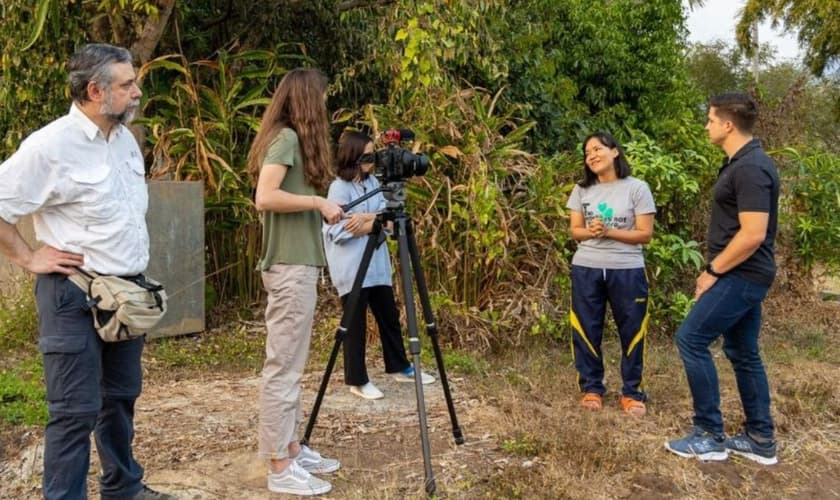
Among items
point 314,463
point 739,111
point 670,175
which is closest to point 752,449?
point 739,111

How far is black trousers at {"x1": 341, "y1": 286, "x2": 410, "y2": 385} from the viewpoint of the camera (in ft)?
15.4

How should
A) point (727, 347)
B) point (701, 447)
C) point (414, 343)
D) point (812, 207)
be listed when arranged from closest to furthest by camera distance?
1. point (414, 343)
2. point (701, 447)
3. point (727, 347)
4. point (812, 207)

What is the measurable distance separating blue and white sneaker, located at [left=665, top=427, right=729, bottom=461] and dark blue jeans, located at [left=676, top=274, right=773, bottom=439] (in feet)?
0.13

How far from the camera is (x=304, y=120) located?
3.20 m

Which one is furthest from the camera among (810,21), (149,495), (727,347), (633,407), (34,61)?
(810,21)

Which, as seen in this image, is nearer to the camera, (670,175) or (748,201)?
(748,201)

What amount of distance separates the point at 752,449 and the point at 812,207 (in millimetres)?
3835

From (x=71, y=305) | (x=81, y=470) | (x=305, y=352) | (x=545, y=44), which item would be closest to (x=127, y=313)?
(x=71, y=305)

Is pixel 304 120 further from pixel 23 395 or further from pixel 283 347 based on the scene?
pixel 23 395

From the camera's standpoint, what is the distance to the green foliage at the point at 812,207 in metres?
6.73

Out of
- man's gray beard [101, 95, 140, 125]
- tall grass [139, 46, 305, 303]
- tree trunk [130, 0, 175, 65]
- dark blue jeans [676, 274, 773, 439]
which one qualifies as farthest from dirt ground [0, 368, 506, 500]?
tree trunk [130, 0, 175, 65]

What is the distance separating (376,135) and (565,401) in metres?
2.59

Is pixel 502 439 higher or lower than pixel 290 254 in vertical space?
lower

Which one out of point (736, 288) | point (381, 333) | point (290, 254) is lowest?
point (381, 333)
